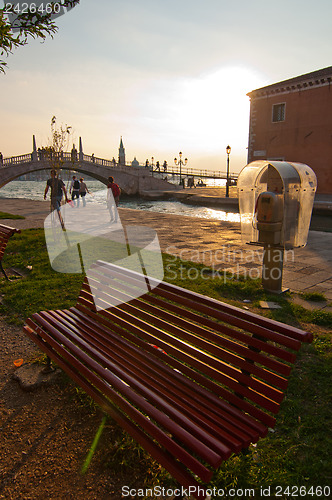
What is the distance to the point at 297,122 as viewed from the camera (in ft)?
87.3

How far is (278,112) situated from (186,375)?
1161 inches

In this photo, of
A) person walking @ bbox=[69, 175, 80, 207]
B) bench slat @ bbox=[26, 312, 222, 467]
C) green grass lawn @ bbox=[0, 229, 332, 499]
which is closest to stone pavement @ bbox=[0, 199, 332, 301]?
green grass lawn @ bbox=[0, 229, 332, 499]

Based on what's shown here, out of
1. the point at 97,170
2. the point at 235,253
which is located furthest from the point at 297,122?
the point at 235,253

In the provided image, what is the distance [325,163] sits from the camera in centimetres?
2531

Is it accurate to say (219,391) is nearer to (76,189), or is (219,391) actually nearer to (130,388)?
(130,388)

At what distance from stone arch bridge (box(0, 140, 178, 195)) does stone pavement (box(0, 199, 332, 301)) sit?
24.4 meters

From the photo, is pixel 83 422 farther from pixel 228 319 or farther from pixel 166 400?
pixel 228 319

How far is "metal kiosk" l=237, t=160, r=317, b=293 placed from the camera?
4.80 m

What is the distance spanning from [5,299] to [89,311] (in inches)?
87.8

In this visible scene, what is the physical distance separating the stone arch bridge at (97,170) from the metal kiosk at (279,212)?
1277 inches

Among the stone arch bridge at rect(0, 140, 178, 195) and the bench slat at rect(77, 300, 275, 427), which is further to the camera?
the stone arch bridge at rect(0, 140, 178, 195)

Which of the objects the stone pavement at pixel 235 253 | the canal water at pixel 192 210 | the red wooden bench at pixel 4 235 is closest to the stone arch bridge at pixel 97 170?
the canal water at pixel 192 210

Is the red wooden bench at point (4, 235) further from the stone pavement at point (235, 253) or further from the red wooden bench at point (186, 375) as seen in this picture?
the red wooden bench at point (186, 375)

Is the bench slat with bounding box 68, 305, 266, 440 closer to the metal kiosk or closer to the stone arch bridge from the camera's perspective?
the metal kiosk
